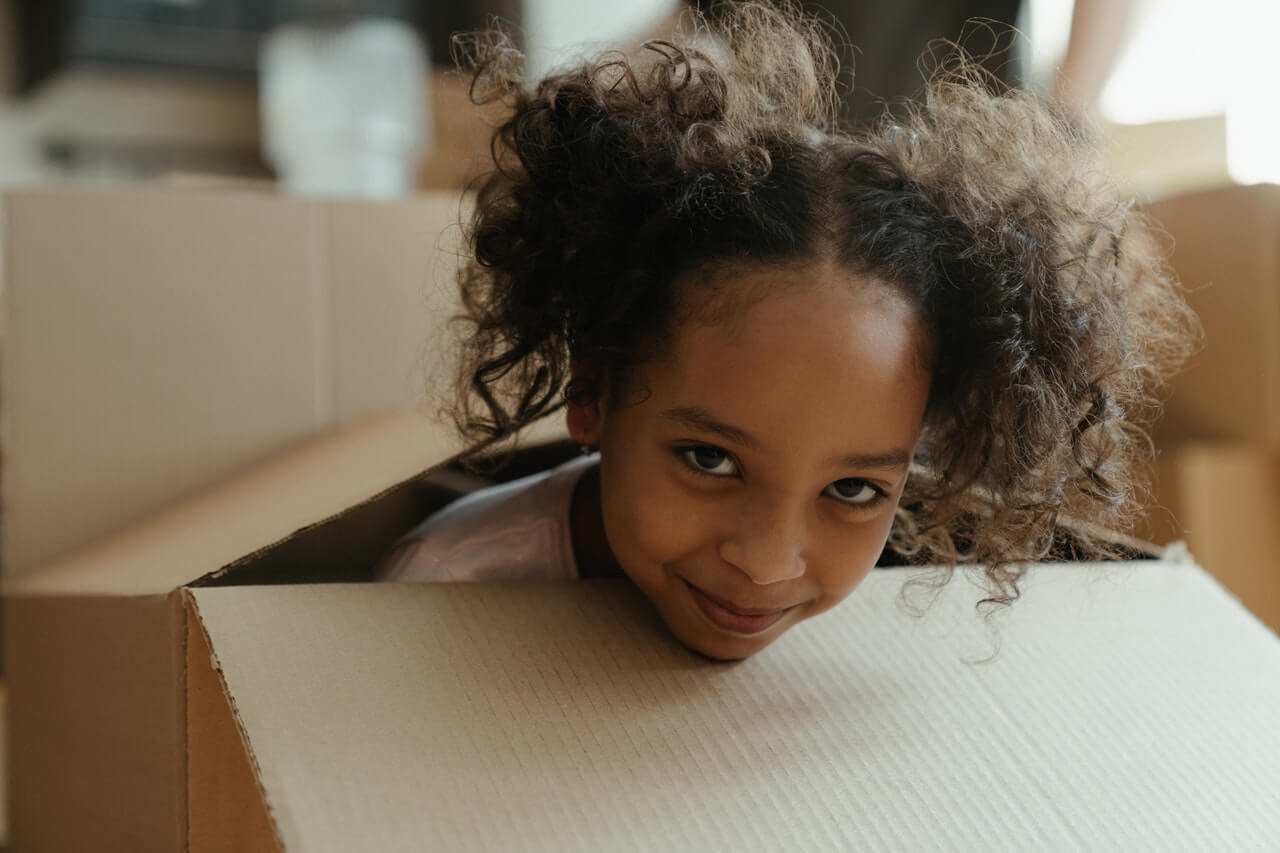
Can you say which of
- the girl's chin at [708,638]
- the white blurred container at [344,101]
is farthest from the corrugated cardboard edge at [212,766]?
the white blurred container at [344,101]

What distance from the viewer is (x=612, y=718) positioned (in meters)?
0.48

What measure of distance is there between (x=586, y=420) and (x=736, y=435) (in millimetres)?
128

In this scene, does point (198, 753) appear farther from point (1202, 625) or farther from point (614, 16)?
point (614, 16)

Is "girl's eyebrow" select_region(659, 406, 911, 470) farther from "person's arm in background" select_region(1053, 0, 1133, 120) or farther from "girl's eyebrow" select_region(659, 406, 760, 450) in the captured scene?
"person's arm in background" select_region(1053, 0, 1133, 120)

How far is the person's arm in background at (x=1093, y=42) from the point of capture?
1023 mm

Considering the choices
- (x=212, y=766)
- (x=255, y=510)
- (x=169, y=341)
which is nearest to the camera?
Answer: (x=212, y=766)

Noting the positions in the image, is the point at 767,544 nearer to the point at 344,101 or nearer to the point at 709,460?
the point at 709,460

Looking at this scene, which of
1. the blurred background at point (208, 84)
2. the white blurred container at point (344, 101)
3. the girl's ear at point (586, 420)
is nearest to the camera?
the girl's ear at point (586, 420)

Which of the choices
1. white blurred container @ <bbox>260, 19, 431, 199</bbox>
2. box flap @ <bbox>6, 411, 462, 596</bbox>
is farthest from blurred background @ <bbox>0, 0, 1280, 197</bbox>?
box flap @ <bbox>6, 411, 462, 596</bbox>

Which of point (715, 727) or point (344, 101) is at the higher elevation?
point (344, 101)

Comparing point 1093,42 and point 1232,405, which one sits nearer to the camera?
point 1232,405

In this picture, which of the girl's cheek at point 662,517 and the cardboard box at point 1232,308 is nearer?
the girl's cheek at point 662,517

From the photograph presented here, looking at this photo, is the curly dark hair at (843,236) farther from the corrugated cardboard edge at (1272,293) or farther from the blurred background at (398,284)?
the corrugated cardboard edge at (1272,293)

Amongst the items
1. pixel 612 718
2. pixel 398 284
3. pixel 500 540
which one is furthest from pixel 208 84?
pixel 612 718
